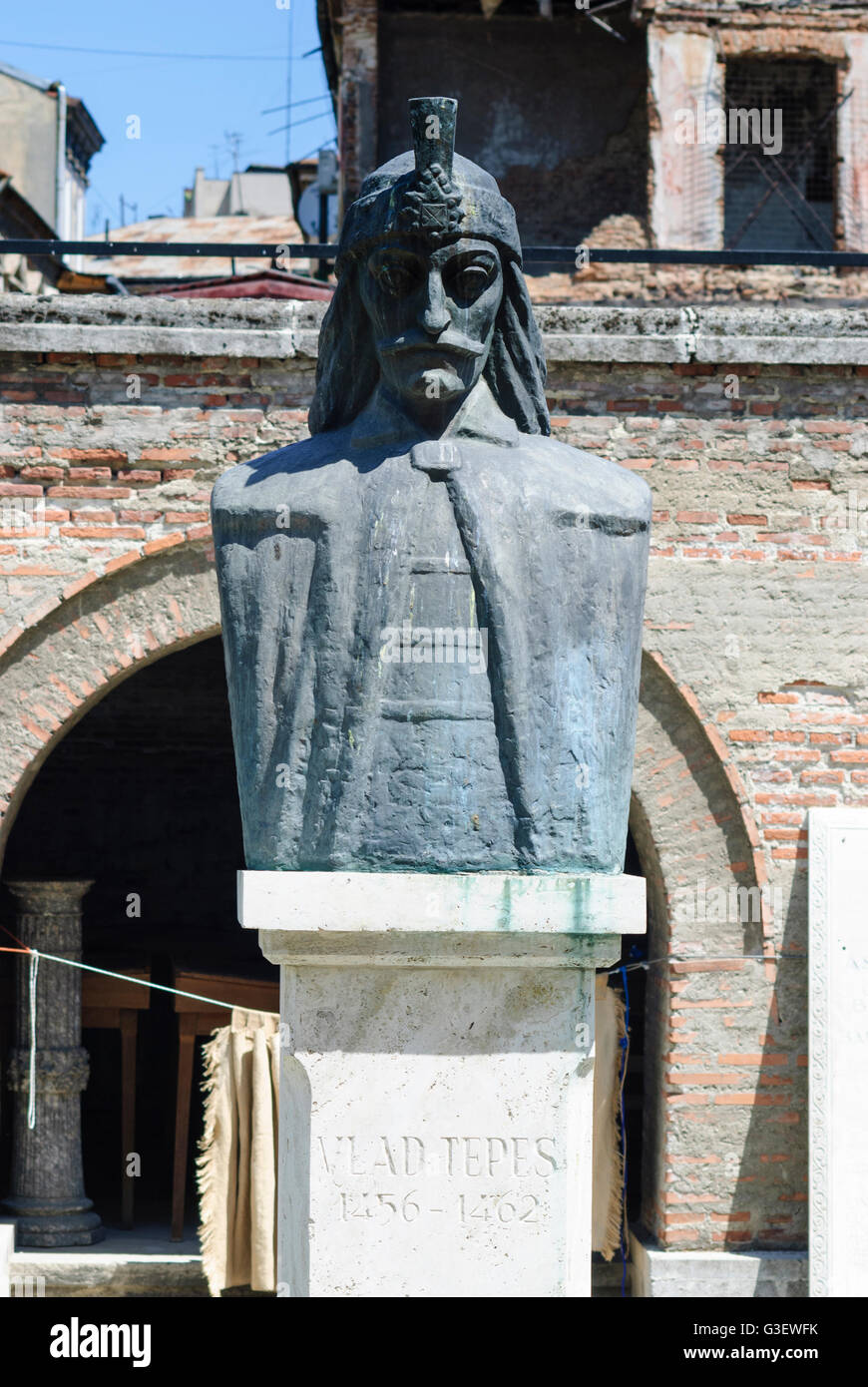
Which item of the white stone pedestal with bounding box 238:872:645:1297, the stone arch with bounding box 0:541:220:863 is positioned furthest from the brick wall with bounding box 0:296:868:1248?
the white stone pedestal with bounding box 238:872:645:1297

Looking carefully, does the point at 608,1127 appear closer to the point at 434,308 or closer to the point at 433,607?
the point at 433,607

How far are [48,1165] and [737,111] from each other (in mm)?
11025

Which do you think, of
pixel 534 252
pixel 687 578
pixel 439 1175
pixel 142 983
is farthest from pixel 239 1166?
pixel 439 1175

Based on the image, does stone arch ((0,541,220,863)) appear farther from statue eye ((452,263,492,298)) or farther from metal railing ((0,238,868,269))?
statue eye ((452,263,492,298))

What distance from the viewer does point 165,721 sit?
11.5 meters

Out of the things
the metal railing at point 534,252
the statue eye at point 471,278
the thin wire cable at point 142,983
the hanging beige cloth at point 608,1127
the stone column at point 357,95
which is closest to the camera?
the statue eye at point 471,278

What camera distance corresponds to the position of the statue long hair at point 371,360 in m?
3.91

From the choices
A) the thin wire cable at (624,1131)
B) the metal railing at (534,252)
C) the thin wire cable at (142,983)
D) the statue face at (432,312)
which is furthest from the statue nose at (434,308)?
the thin wire cable at (142,983)

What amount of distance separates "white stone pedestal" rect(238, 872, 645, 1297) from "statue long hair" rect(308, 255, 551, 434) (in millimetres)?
1067

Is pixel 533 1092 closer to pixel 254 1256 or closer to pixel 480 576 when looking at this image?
pixel 480 576

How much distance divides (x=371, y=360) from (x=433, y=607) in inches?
23.9

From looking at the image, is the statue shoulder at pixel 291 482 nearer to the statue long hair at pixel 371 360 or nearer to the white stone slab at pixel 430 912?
the statue long hair at pixel 371 360

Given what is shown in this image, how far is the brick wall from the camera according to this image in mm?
7715

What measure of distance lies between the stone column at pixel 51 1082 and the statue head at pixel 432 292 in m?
5.12
